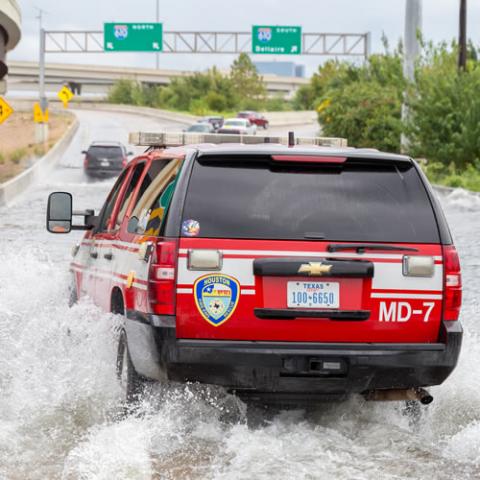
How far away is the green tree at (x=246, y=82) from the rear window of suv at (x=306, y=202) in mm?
136734

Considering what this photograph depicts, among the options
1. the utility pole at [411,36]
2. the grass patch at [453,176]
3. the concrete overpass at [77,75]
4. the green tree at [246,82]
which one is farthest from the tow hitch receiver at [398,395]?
the concrete overpass at [77,75]

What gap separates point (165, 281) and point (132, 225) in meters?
1.17

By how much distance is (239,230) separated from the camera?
6.71 meters

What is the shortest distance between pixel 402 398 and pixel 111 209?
2973mm

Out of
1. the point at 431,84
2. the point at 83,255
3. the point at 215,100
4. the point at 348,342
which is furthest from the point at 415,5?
the point at 215,100

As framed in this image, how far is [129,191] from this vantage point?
8.66m

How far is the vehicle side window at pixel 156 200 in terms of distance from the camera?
7000 mm

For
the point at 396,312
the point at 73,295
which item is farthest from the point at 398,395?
the point at 73,295

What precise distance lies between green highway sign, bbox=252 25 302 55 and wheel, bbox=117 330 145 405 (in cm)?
7575

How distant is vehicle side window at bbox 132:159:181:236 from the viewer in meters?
7.00

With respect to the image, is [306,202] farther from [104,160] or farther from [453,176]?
[104,160]

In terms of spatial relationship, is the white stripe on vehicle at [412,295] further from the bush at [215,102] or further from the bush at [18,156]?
the bush at [215,102]

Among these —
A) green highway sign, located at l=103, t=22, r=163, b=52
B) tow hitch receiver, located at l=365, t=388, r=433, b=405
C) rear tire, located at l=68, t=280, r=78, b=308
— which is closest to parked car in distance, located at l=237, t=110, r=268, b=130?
green highway sign, located at l=103, t=22, r=163, b=52

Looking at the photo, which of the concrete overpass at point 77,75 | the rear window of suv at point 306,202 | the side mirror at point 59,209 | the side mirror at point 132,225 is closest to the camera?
the rear window of suv at point 306,202
